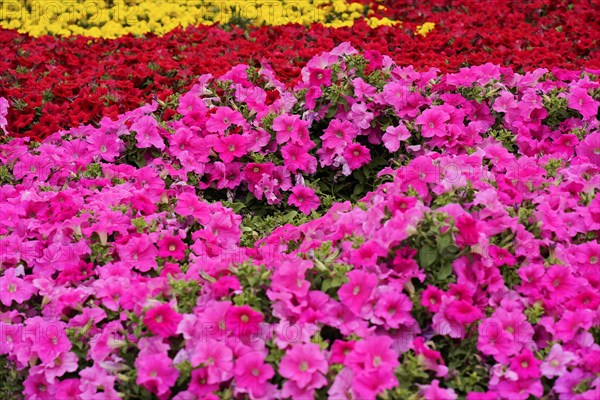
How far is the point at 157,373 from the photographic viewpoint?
255cm

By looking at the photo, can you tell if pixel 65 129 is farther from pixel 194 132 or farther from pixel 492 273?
pixel 492 273

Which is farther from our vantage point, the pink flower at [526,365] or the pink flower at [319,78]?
the pink flower at [319,78]

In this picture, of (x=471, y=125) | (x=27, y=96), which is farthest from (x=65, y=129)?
(x=471, y=125)

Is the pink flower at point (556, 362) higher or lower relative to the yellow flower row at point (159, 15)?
higher

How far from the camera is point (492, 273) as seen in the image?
9.05 ft

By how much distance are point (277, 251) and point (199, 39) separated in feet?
11.7

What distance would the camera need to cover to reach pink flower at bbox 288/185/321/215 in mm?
3938

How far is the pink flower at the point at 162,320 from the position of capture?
104 inches

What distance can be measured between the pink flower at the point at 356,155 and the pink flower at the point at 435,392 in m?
1.76

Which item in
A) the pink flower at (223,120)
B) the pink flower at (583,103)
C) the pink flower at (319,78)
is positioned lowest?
the pink flower at (223,120)

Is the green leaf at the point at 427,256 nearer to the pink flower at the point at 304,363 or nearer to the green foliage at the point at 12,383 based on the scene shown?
the pink flower at the point at 304,363

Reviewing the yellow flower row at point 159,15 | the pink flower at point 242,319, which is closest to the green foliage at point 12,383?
the pink flower at point 242,319

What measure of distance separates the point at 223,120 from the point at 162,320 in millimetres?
1728

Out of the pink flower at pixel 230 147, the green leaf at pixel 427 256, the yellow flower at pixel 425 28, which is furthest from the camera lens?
the yellow flower at pixel 425 28
